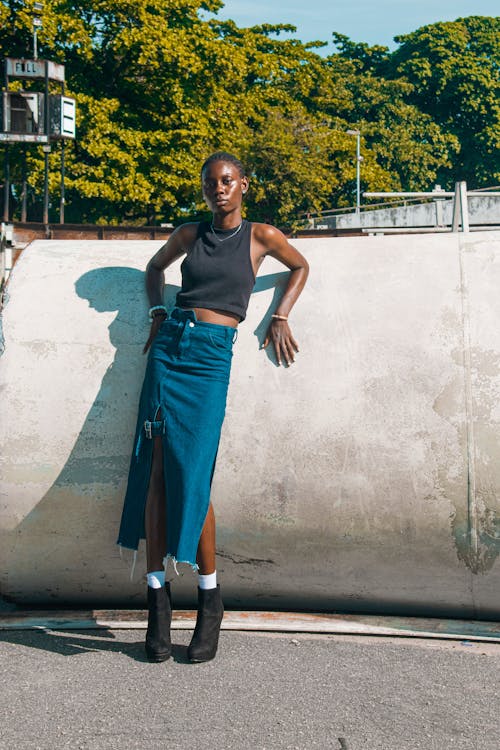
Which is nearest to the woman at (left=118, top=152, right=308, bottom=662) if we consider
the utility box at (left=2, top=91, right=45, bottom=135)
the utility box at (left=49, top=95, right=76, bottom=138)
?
the utility box at (left=49, top=95, right=76, bottom=138)

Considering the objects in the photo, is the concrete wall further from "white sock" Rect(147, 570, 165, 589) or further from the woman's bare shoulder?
"white sock" Rect(147, 570, 165, 589)

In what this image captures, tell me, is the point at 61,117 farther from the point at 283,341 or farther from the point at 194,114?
the point at 283,341

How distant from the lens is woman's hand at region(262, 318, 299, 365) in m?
4.01

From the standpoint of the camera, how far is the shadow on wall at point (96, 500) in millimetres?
4004

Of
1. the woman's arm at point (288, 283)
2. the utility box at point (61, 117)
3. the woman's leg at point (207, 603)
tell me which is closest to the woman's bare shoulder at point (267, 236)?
the woman's arm at point (288, 283)

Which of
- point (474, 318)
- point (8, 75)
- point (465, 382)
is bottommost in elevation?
point (465, 382)

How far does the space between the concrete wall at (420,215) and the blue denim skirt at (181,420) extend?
2561cm

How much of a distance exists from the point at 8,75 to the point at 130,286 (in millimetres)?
25491

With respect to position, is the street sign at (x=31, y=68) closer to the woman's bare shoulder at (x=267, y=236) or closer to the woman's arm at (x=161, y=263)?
the woman's arm at (x=161, y=263)

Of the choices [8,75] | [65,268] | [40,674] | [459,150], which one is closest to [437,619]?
[40,674]

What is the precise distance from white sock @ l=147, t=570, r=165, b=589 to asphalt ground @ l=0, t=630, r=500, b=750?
0.87ft

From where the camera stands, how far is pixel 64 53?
1198 inches

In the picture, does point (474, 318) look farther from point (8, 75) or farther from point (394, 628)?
point (8, 75)

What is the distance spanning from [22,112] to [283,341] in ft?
84.4
